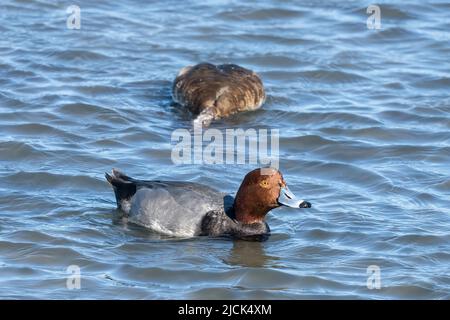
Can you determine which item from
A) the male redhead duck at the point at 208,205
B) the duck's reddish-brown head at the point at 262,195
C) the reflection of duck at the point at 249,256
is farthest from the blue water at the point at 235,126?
the duck's reddish-brown head at the point at 262,195

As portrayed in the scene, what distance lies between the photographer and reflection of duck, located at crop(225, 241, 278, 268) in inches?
363

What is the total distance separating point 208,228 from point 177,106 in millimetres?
3379

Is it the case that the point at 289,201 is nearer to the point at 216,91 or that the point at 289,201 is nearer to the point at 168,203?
the point at 168,203

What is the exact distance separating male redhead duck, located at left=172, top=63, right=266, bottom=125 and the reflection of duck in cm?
291

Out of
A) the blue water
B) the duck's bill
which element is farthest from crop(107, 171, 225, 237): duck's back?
the duck's bill

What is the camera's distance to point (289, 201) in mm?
9500

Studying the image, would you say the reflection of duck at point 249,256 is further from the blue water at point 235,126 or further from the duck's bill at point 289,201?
the duck's bill at point 289,201

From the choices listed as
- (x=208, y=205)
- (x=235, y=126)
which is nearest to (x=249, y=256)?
(x=208, y=205)

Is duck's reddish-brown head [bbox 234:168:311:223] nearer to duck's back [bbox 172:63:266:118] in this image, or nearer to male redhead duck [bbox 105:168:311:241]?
male redhead duck [bbox 105:168:311:241]

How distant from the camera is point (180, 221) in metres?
9.68

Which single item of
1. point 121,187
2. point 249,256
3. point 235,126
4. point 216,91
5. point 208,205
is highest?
point 216,91

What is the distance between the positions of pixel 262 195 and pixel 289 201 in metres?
0.22
